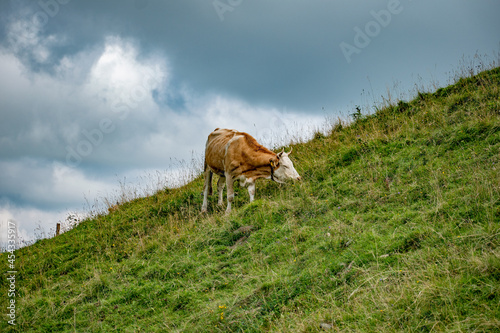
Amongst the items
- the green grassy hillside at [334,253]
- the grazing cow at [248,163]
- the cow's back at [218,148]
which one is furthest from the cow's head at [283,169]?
the cow's back at [218,148]

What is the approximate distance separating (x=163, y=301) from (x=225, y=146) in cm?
621

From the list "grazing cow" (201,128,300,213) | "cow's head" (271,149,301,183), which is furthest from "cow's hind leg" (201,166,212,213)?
"cow's head" (271,149,301,183)

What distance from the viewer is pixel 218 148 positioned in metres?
12.1

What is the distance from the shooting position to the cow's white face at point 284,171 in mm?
10938

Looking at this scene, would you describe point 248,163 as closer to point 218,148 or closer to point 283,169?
point 283,169

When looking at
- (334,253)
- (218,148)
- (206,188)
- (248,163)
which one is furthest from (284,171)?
(334,253)

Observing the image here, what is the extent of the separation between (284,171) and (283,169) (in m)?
0.08

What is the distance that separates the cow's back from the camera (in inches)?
470

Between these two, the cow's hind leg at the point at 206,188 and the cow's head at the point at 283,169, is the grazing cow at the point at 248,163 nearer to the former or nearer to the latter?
the cow's head at the point at 283,169

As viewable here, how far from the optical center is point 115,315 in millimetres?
6512

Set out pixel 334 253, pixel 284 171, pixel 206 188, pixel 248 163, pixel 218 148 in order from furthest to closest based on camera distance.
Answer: pixel 206 188 < pixel 218 148 < pixel 248 163 < pixel 284 171 < pixel 334 253

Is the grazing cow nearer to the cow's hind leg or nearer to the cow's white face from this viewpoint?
the cow's white face

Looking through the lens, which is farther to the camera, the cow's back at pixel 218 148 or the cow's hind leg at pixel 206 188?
the cow's hind leg at pixel 206 188

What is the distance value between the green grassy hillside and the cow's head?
34 cm
